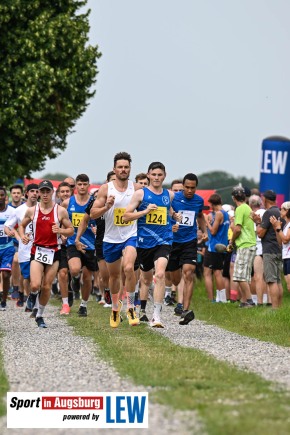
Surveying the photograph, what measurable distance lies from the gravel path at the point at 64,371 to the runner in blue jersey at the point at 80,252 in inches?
100

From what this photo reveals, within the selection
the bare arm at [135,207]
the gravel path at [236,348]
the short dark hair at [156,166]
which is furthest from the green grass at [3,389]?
the short dark hair at [156,166]

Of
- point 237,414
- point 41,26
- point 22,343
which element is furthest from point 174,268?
point 41,26

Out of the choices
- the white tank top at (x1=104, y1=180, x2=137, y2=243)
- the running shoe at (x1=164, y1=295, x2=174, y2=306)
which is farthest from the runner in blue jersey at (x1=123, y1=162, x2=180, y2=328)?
the running shoe at (x1=164, y1=295, x2=174, y2=306)

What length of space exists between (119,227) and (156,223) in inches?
19.8

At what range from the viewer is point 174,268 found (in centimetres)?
2014

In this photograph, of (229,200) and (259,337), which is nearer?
(259,337)

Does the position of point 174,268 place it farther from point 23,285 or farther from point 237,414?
point 237,414

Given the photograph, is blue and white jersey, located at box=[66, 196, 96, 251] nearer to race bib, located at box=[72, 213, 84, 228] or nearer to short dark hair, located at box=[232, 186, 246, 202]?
race bib, located at box=[72, 213, 84, 228]

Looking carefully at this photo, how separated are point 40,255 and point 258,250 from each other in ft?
22.3

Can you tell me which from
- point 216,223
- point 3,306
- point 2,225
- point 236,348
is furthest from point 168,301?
point 236,348

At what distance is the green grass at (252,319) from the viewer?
54.3 feet

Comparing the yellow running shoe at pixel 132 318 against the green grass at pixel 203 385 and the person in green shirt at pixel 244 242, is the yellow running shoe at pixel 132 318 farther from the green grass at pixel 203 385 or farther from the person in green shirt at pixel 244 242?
the person in green shirt at pixel 244 242

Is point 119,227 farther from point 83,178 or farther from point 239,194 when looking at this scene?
point 239,194

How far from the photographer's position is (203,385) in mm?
10070
